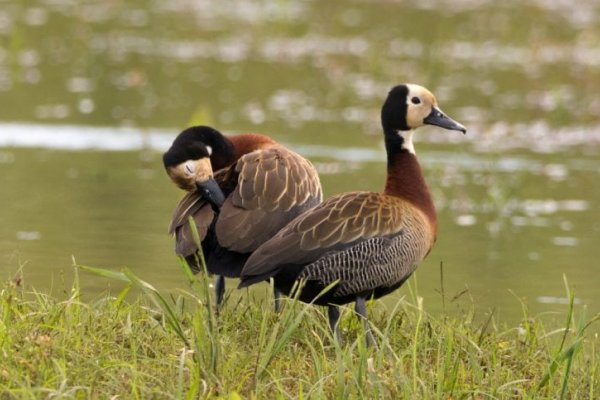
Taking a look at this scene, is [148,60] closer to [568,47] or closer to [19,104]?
[19,104]

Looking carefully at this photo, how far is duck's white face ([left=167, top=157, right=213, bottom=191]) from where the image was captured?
23.3ft

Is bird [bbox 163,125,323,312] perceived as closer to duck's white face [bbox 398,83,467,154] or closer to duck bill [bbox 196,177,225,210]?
duck bill [bbox 196,177,225,210]

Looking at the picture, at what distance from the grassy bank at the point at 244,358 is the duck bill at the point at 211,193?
0.65 meters

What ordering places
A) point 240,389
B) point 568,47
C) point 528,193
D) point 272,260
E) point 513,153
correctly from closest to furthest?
point 240,389 → point 272,260 → point 528,193 → point 513,153 → point 568,47

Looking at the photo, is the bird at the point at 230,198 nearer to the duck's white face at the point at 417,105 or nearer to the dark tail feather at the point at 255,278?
the dark tail feather at the point at 255,278

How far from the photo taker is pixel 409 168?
7230 millimetres

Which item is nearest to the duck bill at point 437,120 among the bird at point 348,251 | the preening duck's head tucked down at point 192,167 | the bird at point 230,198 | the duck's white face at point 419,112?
the duck's white face at point 419,112

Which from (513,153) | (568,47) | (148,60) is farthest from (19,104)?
(568,47)

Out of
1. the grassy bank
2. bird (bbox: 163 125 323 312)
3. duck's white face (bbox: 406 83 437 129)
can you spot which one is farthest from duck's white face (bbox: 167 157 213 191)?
duck's white face (bbox: 406 83 437 129)

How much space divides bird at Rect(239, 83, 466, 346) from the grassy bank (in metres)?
0.16

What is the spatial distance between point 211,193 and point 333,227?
0.74 metres

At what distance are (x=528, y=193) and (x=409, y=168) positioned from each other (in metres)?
5.14

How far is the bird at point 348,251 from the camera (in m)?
6.41

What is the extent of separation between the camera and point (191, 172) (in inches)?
281
